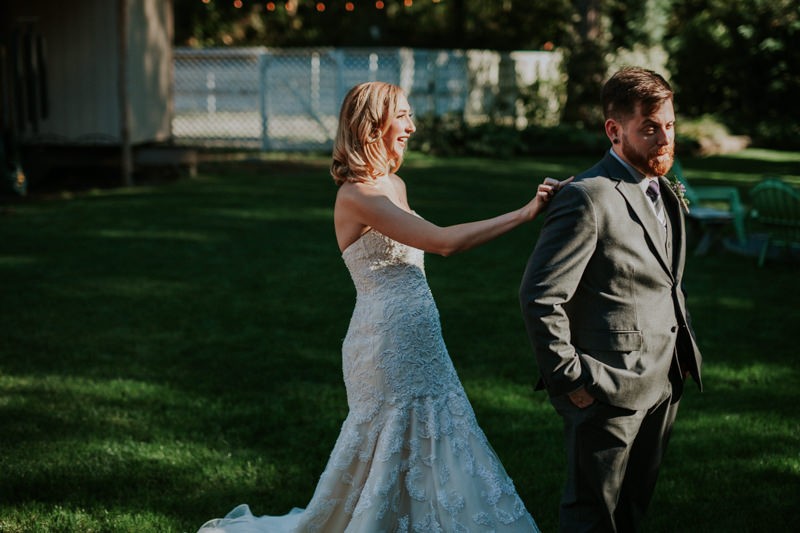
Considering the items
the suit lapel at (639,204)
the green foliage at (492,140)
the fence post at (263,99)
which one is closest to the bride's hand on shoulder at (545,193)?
the suit lapel at (639,204)

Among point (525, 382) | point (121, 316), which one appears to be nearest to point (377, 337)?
point (525, 382)

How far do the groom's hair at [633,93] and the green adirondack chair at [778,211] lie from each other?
7.24 metres

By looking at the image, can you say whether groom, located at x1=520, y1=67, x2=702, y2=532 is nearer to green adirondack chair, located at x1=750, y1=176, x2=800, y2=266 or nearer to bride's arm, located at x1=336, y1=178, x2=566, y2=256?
bride's arm, located at x1=336, y1=178, x2=566, y2=256

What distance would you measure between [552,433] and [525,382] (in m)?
0.92

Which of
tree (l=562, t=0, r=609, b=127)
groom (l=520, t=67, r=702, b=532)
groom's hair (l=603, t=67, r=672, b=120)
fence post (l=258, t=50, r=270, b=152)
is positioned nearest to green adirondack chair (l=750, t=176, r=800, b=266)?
groom (l=520, t=67, r=702, b=532)

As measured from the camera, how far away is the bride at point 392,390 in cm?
354

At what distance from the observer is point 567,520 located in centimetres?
334

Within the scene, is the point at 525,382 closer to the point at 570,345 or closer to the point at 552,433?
the point at 552,433

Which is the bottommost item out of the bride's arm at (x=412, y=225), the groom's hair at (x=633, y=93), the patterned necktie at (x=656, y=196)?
the bride's arm at (x=412, y=225)

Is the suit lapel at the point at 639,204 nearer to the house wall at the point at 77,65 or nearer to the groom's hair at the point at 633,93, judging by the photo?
the groom's hair at the point at 633,93

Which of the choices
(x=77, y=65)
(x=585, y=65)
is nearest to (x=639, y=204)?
(x=77, y=65)

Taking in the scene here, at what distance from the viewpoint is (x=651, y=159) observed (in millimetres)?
3066

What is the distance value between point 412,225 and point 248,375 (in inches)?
134

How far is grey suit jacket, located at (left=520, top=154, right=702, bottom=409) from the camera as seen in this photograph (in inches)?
118
